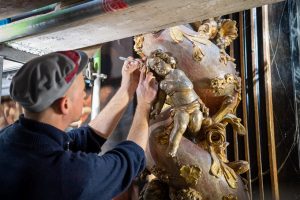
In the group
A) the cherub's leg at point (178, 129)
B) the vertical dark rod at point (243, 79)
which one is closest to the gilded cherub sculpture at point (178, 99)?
the cherub's leg at point (178, 129)

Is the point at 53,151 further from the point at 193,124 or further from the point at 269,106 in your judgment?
the point at 269,106

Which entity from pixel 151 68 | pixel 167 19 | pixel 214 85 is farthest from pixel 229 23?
pixel 167 19

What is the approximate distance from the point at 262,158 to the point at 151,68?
1961 millimetres

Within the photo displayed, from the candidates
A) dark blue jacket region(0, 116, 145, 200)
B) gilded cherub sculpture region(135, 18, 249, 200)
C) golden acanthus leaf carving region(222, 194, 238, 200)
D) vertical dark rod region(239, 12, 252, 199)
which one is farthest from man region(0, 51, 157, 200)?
vertical dark rod region(239, 12, 252, 199)

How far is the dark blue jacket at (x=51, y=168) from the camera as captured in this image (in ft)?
2.82

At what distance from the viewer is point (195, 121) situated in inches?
78.2

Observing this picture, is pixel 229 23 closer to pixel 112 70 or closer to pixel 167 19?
pixel 112 70

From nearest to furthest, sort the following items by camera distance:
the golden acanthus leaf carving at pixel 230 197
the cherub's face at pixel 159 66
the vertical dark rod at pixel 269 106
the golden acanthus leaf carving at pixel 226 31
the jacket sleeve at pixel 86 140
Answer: the jacket sleeve at pixel 86 140 → the cherub's face at pixel 159 66 → the golden acanthus leaf carving at pixel 230 197 → the golden acanthus leaf carving at pixel 226 31 → the vertical dark rod at pixel 269 106

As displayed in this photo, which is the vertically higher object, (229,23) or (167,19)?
(229,23)

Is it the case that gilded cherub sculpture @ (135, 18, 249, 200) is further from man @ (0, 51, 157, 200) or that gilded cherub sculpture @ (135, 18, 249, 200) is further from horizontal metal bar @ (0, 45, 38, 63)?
man @ (0, 51, 157, 200)

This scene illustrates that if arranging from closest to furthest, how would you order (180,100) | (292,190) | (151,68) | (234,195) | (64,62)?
(64,62)
(151,68)
(180,100)
(234,195)
(292,190)

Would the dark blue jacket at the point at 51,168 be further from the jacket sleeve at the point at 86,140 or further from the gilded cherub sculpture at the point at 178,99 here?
the gilded cherub sculpture at the point at 178,99

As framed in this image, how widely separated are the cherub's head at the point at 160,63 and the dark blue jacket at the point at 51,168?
71cm

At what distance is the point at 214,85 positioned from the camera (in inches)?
85.0
